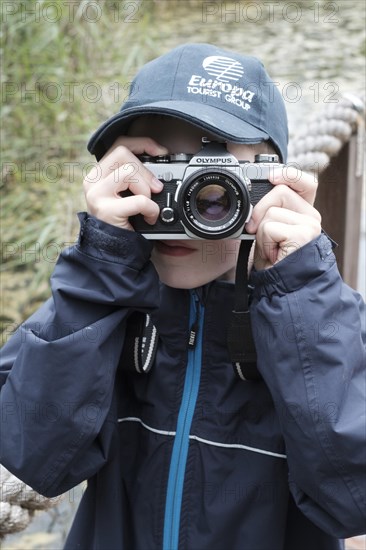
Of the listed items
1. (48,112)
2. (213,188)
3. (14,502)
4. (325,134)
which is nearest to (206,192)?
(213,188)

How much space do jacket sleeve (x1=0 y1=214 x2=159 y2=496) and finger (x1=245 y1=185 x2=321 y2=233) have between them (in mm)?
138

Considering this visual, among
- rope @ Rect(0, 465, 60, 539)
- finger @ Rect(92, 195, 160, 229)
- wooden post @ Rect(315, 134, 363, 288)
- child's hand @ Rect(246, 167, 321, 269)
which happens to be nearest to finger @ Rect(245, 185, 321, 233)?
child's hand @ Rect(246, 167, 321, 269)

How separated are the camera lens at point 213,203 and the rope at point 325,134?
0.65 meters

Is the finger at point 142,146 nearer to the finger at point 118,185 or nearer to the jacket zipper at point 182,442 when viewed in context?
the finger at point 118,185

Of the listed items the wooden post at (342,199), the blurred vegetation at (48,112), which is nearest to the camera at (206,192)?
the wooden post at (342,199)

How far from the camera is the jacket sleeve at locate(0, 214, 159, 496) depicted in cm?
89

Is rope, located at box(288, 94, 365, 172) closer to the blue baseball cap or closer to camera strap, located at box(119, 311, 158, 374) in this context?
the blue baseball cap

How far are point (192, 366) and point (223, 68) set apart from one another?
1.31 feet

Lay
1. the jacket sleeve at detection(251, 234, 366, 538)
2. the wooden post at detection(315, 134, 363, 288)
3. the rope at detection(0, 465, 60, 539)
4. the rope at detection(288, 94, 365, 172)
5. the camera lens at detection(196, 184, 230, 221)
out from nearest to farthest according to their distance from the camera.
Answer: the jacket sleeve at detection(251, 234, 366, 538), the camera lens at detection(196, 184, 230, 221), the rope at detection(0, 465, 60, 539), the rope at detection(288, 94, 365, 172), the wooden post at detection(315, 134, 363, 288)

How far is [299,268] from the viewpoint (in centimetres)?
86

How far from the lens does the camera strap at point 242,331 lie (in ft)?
3.01

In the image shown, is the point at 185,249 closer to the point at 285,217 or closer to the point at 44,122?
the point at 285,217

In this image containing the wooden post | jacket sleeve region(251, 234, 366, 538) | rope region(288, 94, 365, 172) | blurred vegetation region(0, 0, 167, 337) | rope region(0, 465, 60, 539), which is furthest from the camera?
blurred vegetation region(0, 0, 167, 337)

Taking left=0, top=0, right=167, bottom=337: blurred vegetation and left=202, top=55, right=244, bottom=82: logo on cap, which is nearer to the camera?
left=202, top=55, right=244, bottom=82: logo on cap
